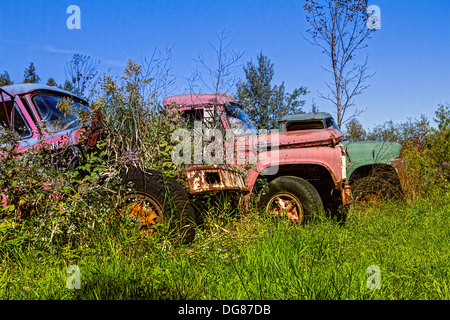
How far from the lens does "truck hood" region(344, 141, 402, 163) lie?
6.30 m

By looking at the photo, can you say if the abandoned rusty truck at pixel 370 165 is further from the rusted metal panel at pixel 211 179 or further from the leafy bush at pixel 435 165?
the rusted metal panel at pixel 211 179

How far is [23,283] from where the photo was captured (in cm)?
261

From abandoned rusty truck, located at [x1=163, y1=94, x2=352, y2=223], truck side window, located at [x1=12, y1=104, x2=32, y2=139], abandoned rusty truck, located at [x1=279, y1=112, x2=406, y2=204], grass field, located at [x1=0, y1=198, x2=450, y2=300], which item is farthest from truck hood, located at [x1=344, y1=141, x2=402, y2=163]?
truck side window, located at [x1=12, y1=104, x2=32, y2=139]

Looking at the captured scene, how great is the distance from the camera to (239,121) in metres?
5.27

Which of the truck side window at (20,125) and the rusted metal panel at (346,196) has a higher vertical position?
the truck side window at (20,125)

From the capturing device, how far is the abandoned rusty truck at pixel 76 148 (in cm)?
329

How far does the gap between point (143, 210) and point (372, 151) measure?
15.5 ft

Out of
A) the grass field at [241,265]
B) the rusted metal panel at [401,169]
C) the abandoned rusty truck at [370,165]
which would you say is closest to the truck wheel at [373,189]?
the abandoned rusty truck at [370,165]

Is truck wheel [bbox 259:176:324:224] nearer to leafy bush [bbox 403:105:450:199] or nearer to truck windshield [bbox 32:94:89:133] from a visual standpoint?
truck windshield [bbox 32:94:89:133]

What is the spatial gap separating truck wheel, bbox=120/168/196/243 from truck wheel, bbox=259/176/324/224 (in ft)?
4.37

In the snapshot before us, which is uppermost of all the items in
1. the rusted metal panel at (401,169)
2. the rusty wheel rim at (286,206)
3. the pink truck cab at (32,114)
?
the pink truck cab at (32,114)

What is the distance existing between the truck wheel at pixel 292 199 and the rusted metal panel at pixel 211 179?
2.23ft
